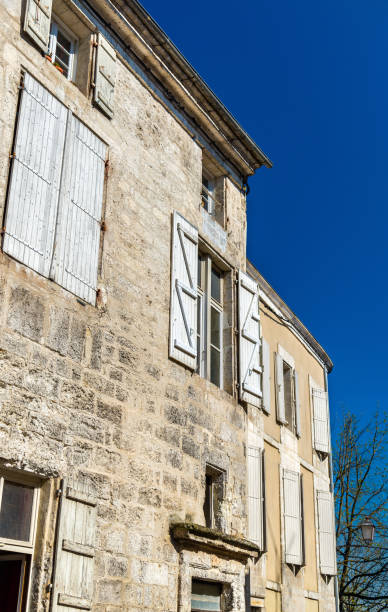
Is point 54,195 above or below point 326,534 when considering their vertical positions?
above

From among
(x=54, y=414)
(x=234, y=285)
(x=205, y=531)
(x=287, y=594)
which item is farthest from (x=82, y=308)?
(x=287, y=594)

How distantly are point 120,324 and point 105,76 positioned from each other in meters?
2.29

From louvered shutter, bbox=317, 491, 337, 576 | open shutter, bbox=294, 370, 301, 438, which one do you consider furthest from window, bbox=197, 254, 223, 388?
louvered shutter, bbox=317, 491, 337, 576

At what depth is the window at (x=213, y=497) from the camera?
7371 millimetres

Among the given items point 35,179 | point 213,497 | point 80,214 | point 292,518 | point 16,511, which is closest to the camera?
point 16,511

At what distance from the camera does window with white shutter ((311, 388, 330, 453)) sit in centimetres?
1269

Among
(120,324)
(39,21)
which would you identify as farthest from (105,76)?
(120,324)

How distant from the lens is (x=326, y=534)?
12078 mm

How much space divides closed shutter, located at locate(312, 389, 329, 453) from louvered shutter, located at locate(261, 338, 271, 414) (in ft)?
6.87

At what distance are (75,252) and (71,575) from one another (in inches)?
95.4

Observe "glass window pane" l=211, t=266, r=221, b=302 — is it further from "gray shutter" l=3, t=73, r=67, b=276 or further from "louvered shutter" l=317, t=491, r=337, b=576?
"louvered shutter" l=317, t=491, r=337, b=576

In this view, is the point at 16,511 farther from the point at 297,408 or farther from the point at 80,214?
the point at 297,408

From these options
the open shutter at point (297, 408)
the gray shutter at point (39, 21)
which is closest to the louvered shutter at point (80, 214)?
the gray shutter at point (39, 21)

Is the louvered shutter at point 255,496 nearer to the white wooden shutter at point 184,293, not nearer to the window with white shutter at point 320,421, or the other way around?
the white wooden shutter at point 184,293
